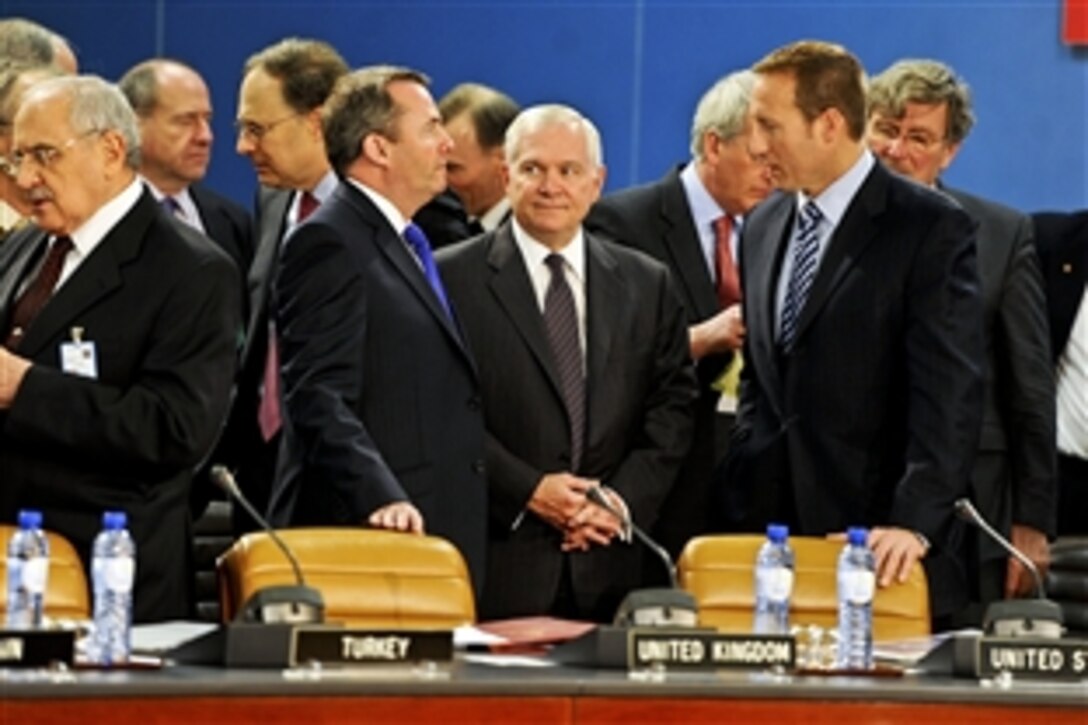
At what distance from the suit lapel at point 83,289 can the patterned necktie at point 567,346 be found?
1.06 meters

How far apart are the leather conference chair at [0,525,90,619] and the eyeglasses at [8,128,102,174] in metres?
0.88

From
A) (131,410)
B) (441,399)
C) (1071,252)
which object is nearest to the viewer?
(131,410)

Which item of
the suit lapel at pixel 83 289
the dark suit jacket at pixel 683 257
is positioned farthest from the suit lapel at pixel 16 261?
the dark suit jacket at pixel 683 257

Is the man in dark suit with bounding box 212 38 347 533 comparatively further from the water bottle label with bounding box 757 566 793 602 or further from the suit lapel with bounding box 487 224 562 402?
the water bottle label with bounding box 757 566 793 602

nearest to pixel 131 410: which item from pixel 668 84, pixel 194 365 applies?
pixel 194 365

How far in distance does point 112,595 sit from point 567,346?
1.98 m

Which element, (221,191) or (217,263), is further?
(221,191)

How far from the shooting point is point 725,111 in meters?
6.48

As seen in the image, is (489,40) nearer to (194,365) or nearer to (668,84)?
(668,84)

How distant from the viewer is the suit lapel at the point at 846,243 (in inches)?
216

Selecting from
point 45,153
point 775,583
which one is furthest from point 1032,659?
point 45,153

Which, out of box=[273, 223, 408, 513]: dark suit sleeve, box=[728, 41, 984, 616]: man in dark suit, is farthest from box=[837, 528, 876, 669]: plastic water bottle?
box=[273, 223, 408, 513]: dark suit sleeve

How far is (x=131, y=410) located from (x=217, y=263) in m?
0.37

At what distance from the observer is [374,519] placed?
199 inches
